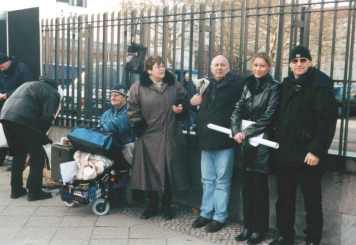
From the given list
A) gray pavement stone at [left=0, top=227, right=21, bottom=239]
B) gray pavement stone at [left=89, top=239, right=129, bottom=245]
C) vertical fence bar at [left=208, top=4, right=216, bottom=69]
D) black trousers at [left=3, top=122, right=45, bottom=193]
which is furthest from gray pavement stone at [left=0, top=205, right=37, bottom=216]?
vertical fence bar at [left=208, top=4, right=216, bottom=69]

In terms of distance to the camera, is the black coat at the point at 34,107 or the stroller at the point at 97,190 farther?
the black coat at the point at 34,107

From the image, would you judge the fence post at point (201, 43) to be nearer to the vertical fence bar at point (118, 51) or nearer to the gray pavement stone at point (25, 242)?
the vertical fence bar at point (118, 51)

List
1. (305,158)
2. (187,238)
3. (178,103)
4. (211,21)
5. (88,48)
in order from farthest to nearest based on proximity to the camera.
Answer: (88,48), (211,21), (178,103), (187,238), (305,158)

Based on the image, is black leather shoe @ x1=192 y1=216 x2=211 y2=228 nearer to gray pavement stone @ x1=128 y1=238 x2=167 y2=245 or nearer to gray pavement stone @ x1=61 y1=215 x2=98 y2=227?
gray pavement stone @ x1=128 y1=238 x2=167 y2=245

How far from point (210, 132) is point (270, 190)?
0.93 metres

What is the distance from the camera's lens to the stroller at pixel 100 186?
5.45 metres

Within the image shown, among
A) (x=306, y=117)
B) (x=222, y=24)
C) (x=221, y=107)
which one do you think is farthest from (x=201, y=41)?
(x=306, y=117)

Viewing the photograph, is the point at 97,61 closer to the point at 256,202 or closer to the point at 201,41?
the point at 201,41

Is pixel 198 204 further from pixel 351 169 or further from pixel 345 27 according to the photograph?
pixel 345 27

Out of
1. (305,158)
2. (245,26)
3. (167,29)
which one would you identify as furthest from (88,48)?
(305,158)

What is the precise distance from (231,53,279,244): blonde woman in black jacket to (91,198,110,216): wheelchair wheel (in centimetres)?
169

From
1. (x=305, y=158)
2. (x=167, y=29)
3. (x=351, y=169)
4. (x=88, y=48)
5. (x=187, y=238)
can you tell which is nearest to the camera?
(x=305, y=158)

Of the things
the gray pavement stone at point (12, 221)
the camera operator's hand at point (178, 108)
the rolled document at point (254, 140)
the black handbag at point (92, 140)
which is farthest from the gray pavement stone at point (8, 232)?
the rolled document at point (254, 140)

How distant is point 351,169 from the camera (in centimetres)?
452
